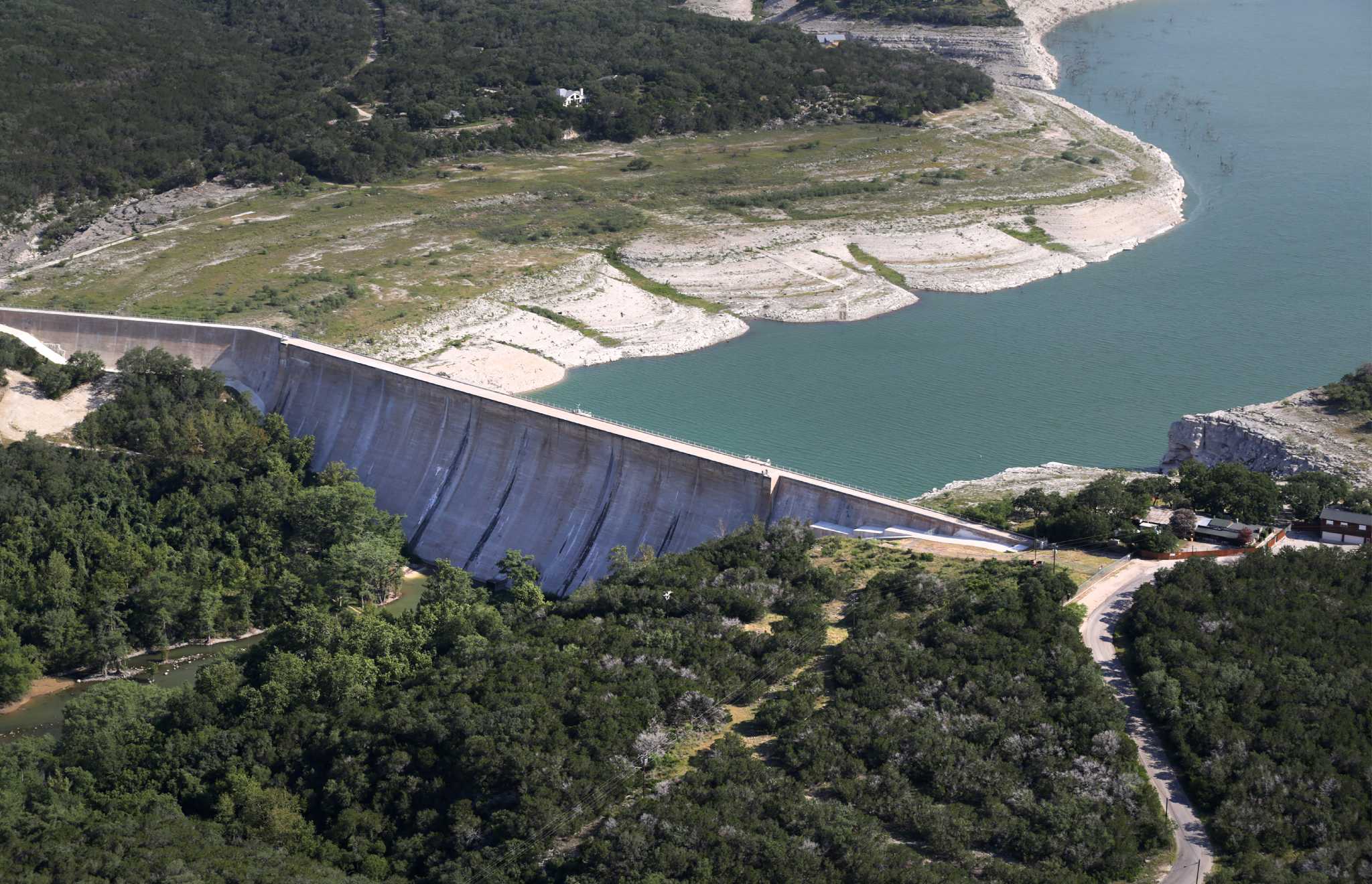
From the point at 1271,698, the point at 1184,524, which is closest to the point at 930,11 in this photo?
the point at 1184,524

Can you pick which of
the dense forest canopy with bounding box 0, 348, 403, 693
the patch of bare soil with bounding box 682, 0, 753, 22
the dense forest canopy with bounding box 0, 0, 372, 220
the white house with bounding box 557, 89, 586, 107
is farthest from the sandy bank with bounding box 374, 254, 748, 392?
the patch of bare soil with bounding box 682, 0, 753, 22

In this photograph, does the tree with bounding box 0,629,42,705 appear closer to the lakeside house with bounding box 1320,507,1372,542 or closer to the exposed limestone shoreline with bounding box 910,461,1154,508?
the exposed limestone shoreline with bounding box 910,461,1154,508

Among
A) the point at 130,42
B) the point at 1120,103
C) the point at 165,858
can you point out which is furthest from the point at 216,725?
the point at 1120,103

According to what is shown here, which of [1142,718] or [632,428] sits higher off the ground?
[632,428]

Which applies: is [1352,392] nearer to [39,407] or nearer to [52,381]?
[52,381]

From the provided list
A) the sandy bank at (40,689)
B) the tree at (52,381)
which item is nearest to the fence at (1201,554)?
the sandy bank at (40,689)

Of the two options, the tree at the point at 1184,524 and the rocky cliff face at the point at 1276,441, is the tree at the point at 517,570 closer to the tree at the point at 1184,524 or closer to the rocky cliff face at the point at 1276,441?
the tree at the point at 1184,524
